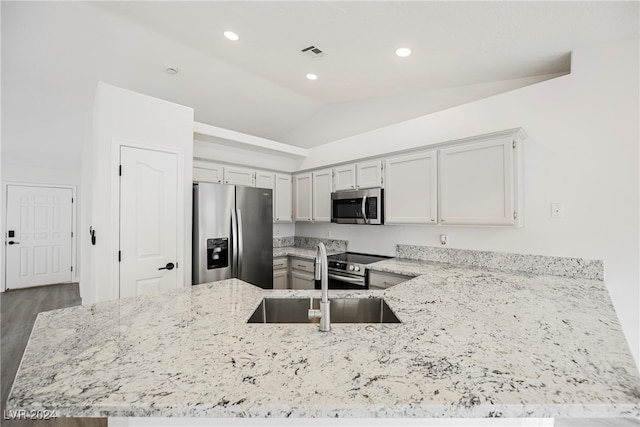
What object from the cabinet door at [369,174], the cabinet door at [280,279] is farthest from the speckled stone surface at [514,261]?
the cabinet door at [280,279]

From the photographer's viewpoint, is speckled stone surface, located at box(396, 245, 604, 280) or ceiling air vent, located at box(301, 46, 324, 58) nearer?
speckled stone surface, located at box(396, 245, 604, 280)

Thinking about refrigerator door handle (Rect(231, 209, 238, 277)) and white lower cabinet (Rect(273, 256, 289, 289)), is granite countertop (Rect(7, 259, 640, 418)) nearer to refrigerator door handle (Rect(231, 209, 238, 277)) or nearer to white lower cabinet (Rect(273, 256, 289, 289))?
refrigerator door handle (Rect(231, 209, 238, 277))

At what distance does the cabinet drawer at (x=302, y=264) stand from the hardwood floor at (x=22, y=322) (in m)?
2.32

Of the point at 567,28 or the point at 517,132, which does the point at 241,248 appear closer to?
the point at 517,132

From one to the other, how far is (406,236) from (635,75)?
7.17 ft

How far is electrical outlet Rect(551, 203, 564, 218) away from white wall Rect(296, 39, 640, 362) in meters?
0.03

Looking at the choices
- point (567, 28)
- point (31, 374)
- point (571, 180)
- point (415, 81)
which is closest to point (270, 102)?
point (415, 81)

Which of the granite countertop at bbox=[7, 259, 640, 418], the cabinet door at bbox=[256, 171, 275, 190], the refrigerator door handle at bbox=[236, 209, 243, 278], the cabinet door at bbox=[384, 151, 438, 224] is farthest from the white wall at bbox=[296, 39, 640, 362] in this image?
the cabinet door at bbox=[256, 171, 275, 190]

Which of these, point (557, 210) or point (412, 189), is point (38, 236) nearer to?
point (412, 189)

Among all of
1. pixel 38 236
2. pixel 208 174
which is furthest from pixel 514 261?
pixel 38 236

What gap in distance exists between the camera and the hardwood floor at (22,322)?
2.03m

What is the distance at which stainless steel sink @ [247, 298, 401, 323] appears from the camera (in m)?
1.52

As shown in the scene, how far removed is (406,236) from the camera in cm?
327

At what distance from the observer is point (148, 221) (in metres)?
2.47
